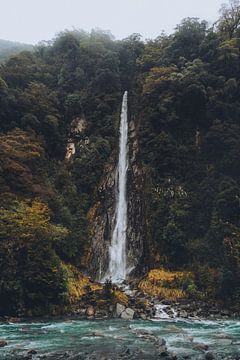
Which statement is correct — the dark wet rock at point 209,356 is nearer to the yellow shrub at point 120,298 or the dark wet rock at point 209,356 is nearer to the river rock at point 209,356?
the river rock at point 209,356

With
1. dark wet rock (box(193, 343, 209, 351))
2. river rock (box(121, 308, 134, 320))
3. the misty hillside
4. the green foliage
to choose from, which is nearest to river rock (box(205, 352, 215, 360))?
dark wet rock (box(193, 343, 209, 351))

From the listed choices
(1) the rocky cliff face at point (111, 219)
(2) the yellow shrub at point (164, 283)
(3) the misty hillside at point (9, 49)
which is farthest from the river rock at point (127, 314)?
(3) the misty hillside at point (9, 49)

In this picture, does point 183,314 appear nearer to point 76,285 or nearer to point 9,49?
point 76,285

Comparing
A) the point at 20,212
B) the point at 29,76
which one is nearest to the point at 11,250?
the point at 20,212

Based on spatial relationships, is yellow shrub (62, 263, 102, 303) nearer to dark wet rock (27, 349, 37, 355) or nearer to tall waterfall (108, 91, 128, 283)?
tall waterfall (108, 91, 128, 283)

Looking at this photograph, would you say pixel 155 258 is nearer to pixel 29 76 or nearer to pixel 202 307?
pixel 202 307

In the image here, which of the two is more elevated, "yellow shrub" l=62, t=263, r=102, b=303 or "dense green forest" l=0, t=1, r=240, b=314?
"dense green forest" l=0, t=1, r=240, b=314

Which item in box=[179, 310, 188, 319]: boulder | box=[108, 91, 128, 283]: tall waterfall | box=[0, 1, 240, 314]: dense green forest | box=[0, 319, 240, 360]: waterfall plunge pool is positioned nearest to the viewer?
box=[0, 319, 240, 360]: waterfall plunge pool
